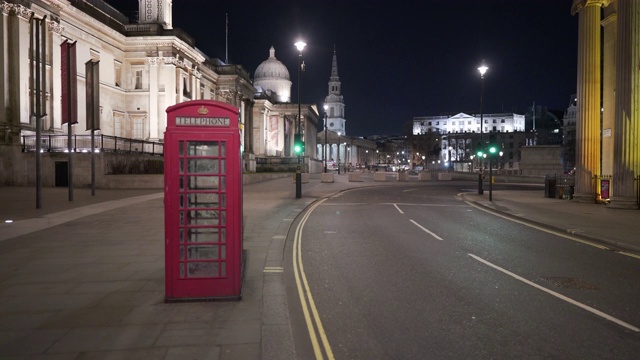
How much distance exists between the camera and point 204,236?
21.6 feet

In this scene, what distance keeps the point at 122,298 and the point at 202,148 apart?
2469 millimetres

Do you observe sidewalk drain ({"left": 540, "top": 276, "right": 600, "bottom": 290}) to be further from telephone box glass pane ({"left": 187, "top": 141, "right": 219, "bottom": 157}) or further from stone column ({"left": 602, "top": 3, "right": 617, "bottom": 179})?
stone column ({"left": 602, "top": 3, "right": 617, "bottom": 179})

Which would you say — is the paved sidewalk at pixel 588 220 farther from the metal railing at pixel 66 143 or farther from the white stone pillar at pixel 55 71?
the white stone pillar at pixel 55 71

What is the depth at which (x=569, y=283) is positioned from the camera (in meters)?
8.26

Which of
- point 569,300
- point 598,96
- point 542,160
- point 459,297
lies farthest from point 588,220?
point 542,160

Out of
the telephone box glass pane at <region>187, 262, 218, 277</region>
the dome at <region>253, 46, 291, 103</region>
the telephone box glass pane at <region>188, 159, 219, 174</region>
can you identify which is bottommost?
the telephone box glass pane at <region>187, 262, 218, 277</region>

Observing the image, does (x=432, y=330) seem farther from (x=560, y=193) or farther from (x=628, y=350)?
(x=560, y=193)

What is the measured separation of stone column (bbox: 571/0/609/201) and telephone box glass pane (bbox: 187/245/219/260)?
22.0m

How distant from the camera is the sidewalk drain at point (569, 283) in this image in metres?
7.99

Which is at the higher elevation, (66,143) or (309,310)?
(66,143)

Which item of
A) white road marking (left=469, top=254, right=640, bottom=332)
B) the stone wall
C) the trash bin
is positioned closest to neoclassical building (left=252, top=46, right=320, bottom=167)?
the stone wall

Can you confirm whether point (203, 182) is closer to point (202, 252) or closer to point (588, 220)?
point (202, 252)

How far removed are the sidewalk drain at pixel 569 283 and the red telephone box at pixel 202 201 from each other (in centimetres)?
542

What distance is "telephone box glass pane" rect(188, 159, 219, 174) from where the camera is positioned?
641cm
